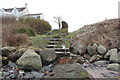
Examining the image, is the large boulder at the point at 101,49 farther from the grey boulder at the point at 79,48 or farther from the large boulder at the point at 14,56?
the large boulder at the point at 14,56

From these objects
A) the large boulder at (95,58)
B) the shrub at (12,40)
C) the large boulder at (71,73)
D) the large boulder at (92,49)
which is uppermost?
the shrub at (12,40)

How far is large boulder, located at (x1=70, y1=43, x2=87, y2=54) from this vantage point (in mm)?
5300

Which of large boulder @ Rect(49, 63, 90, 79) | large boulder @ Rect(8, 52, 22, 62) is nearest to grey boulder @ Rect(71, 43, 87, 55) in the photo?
large boulder @ Rect(49, 63, 90, 79)

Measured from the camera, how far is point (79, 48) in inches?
210

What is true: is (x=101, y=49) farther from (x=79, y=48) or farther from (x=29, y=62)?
(x=29, y=62)

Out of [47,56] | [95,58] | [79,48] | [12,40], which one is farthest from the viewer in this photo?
[79,48]

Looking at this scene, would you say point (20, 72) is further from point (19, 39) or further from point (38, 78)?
point (19, 39)

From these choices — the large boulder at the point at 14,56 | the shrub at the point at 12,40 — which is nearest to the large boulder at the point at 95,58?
the large boulder at the point at 14,56

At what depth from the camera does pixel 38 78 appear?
3215 millimetres

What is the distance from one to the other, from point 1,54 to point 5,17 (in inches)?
244

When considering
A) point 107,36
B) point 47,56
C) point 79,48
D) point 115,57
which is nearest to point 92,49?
point 79,48

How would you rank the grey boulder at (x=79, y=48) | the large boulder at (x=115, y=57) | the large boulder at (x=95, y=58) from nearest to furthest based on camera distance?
the large boulder at (x=115, y=57), the large boulder at (x=95, y=58), the grey boulder at (x=79, y=48)

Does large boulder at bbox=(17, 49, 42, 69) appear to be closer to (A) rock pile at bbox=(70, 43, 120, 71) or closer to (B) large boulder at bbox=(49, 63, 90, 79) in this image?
(B) large boulder at bbox=(49, 63, 90, 79)

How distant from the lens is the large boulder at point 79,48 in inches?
209
